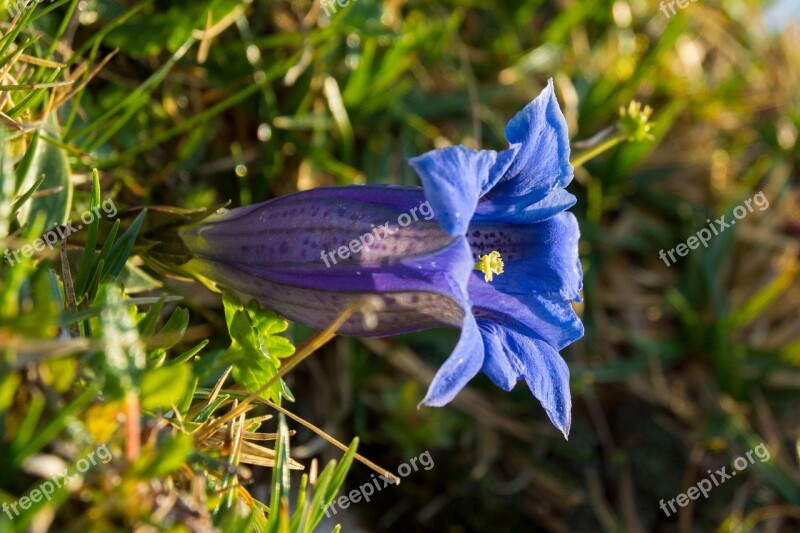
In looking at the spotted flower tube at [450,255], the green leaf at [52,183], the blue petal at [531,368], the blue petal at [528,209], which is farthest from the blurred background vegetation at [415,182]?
the blue petal at [528,209]

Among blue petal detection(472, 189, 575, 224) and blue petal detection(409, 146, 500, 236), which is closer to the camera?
blue petal detection(409, 146, 500, 236)

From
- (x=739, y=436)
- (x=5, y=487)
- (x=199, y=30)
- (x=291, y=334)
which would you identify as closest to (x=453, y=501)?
(x=291, y=334)

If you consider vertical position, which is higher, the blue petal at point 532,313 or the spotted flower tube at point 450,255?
the spotted flower tube at point 450,255

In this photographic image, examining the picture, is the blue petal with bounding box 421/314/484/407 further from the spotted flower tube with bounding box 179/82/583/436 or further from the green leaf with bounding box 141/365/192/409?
the green leaf with bounding box 141/365/192/409

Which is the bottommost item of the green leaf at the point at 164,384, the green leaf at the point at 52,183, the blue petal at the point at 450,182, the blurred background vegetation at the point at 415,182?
the blurred background vegetation at the point at 415,182

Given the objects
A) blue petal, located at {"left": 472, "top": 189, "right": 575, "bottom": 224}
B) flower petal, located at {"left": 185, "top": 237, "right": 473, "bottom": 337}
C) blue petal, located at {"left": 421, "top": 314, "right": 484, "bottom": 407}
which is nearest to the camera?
blue petal, located at {"left": 421, "top": 314, "right": 484, "bottom": 407}

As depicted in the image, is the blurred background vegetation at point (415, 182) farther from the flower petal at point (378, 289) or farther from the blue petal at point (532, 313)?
the blue petal at point (532, 313)

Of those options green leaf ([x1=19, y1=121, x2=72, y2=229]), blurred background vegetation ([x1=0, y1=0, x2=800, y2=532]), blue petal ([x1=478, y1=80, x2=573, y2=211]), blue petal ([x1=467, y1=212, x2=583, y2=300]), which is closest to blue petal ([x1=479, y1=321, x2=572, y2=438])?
blue petal ([x1=467, y1=212, x2=583, y2=300])
